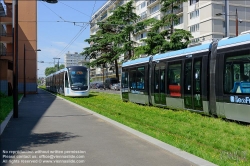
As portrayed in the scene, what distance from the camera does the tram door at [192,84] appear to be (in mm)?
13789

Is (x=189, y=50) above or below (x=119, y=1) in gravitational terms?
below

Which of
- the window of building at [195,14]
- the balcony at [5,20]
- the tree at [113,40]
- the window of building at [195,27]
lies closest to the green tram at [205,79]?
the tree at [113,40]

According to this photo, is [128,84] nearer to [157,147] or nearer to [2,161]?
[157,147]

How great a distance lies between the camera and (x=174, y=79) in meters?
16.0

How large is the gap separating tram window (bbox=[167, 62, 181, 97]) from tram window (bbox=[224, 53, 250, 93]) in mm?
3744

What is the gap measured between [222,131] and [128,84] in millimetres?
13401

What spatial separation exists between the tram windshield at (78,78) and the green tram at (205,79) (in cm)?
1497

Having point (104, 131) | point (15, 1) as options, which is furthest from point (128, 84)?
point (104, 131)

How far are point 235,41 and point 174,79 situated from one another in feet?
16.0

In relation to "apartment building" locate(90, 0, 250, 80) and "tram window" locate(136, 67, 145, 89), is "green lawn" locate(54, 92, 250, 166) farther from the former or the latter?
"apartment building" locate(90, 0, 250, 80)

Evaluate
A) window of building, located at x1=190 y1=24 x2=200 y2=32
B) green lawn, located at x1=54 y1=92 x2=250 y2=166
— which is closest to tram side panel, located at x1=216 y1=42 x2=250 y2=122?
green lawn, located at x1=54 y1=92 x2=250 y2=166

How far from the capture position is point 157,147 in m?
7.81

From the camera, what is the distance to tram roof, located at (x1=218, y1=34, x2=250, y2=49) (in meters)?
11.1

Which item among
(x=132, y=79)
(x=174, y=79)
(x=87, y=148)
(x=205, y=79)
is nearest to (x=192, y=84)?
(x=205, y=79)
